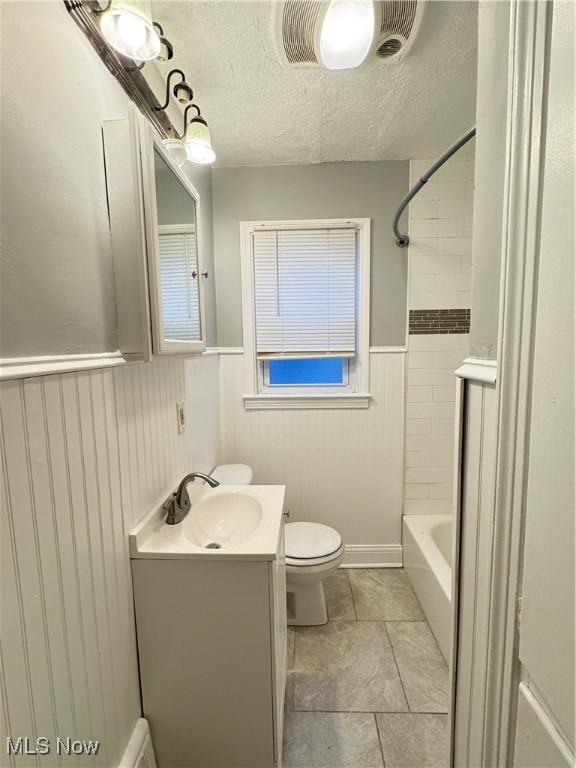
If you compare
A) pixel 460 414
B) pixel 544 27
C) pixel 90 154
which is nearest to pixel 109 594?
pixel 460 414

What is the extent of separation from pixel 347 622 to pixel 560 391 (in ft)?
5.88

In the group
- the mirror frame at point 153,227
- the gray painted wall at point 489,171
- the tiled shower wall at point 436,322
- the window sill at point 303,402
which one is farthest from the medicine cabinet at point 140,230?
the tiled shower wall at point 436,322

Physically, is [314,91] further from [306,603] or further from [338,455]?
[306,603]

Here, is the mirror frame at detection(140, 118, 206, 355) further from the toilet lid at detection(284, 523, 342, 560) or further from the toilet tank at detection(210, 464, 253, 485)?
the toilet lid at detection(284, 523, 342, 560)

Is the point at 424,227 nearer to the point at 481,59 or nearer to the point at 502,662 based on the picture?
the point at 481,59

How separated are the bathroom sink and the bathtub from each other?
921 mm

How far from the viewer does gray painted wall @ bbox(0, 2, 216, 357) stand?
562 mm

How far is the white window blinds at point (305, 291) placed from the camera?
201 cm

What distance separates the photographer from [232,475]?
71.9 inches

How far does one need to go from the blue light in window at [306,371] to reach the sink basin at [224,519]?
1014 millimetres

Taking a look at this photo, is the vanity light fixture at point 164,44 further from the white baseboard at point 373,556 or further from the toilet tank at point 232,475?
the white baseboard at point 373,556

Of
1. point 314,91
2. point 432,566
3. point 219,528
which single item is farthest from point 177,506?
point 314,91

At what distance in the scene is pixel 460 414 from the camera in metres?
0.78

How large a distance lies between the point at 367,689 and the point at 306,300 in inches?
78.5
